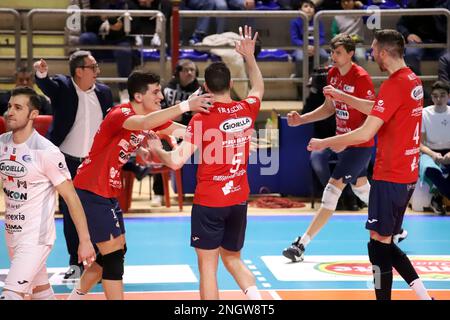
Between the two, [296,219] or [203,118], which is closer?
[203,118]

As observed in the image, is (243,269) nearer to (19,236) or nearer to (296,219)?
(19,236)

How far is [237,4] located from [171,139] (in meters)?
8.91

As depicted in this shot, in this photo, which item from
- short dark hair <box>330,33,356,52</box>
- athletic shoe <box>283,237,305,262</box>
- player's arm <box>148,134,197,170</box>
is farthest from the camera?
athletic shoe <box>283,237,305,262</box>

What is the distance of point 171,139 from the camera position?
7.75 meters

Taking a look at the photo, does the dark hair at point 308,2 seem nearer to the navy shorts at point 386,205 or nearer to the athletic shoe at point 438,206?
the athletic shoe at point 438,206

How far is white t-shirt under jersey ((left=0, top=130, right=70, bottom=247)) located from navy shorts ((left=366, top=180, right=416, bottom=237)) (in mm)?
2533

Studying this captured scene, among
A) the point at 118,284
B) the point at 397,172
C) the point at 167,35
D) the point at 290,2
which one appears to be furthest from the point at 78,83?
the point at 290,2

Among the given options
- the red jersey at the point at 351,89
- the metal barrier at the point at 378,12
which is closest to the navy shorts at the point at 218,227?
the red jersey at the point at 351,89

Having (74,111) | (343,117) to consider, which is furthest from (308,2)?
(74,111)

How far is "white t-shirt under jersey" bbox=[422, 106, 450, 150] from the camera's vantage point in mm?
12836

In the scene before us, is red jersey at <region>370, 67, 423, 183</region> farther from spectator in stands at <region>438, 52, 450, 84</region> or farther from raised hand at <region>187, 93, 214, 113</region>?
spectator in stands at <region>438, 52, 450, 84</region>

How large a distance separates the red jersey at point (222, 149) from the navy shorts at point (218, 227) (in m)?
0.06

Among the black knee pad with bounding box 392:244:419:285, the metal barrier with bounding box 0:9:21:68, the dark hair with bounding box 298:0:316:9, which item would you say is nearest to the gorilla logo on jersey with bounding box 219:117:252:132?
the black knee pad with bounding box 392:244:419:285

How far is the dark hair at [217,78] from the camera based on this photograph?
707 centimetres
